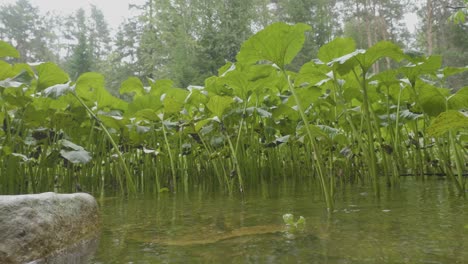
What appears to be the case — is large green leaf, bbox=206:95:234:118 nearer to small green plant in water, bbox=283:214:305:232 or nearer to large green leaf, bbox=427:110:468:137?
small green plant in water, bbox=283:214:305:232

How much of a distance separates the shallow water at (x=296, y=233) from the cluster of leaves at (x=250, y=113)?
0.21 metres

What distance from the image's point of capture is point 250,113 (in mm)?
2543

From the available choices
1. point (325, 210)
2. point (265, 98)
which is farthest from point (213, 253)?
point (265, 98)

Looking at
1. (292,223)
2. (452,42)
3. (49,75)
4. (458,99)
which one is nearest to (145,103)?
(49,75)

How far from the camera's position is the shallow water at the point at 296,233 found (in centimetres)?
86

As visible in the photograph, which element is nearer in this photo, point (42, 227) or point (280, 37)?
point (42, 227)

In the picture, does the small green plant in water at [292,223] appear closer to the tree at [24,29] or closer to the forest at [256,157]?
the forest at [256,157]

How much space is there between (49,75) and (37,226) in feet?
5.80

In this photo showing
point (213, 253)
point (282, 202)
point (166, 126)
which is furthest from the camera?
point (166, 126)

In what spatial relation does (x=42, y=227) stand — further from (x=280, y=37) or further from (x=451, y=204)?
(x=451, y=204)

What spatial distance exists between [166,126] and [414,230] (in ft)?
6.47

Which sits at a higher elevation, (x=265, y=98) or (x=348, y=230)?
(x=265, y=98)

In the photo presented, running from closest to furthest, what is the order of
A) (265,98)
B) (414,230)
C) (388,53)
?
(414,230) → (388,53) → (265,98)

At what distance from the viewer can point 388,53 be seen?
167 cm
